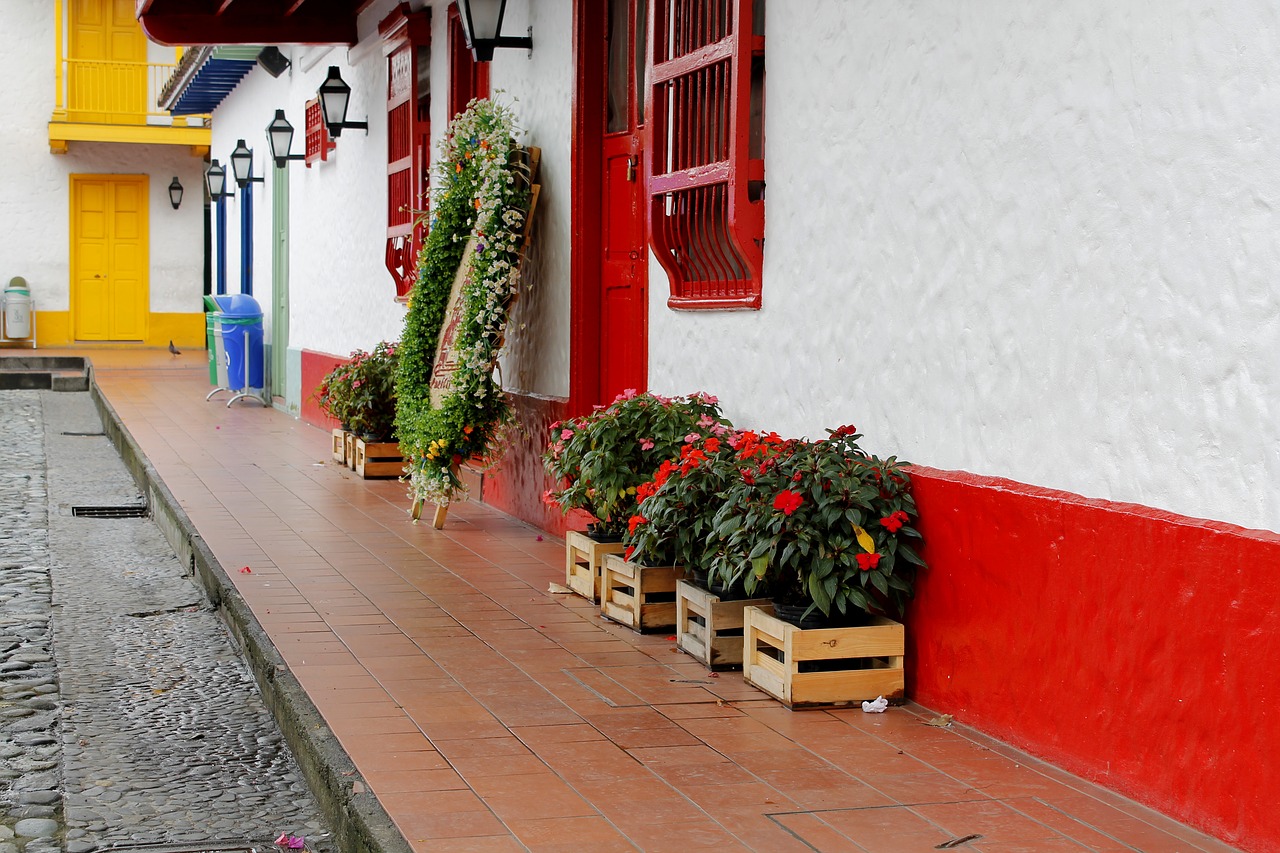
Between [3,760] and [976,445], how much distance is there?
10.4ft

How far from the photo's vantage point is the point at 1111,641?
4.09 m

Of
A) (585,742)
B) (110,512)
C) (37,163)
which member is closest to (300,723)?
(585,742)

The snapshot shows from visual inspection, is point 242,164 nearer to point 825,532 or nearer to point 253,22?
point 253,22

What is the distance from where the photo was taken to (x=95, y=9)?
26547 millimetres

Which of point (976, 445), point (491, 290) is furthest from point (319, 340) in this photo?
point (976, 445)

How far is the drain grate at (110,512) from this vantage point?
10391 millimetres

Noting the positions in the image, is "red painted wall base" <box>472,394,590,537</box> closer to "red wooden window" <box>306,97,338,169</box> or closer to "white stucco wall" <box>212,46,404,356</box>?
"white stucco wall" <box>212,46,404,356</box>

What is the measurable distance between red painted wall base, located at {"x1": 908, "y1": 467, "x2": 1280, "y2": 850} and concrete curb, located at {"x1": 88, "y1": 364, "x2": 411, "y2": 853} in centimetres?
184

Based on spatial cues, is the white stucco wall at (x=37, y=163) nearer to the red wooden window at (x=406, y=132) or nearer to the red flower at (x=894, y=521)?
the red wooden window at (x=406, y=132)

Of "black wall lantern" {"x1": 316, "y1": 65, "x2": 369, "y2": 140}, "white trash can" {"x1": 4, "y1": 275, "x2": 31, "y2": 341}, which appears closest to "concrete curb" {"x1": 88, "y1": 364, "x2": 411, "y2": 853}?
"black wall lantern" {"x1": 316, "y1": 65, "x2": 369, "y2": 140}

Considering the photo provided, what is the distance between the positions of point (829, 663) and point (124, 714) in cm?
244

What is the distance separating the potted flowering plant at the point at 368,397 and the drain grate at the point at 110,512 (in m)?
1.53

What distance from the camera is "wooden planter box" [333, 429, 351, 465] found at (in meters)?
11.7

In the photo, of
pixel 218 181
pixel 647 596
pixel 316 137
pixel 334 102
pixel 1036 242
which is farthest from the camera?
pixel 218 181
